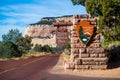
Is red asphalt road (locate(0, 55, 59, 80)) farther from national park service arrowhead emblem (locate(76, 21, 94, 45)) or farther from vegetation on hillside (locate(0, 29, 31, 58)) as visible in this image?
vegetation on hillside (locate(0, 29, 31, 58))

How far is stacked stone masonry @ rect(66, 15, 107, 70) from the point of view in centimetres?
2339

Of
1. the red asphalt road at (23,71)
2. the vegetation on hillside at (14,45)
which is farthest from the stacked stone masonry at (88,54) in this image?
the vegetation on hillside at (14,45)

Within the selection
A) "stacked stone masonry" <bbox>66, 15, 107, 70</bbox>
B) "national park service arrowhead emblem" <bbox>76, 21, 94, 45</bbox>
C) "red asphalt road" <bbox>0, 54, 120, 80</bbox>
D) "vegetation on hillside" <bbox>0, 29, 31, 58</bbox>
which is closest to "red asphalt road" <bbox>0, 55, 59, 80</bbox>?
"red asphalt road" <bbox>0, 54, 120, 80</bbox>

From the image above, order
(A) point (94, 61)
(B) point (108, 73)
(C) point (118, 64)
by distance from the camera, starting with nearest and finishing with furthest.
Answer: (B) point (108, 73) → (A) point (94, 61) → (C) point (118, 64)

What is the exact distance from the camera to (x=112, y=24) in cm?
2477

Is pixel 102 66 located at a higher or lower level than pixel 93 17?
lower

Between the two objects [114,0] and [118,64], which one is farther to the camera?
[118,64]

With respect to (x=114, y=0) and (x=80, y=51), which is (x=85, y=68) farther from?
(x=114, y=0)

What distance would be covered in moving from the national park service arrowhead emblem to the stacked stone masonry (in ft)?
0.82

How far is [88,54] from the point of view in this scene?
23812mm

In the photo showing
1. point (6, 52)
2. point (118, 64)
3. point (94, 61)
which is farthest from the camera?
point (6, 52)

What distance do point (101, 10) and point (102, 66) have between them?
381 centimetres

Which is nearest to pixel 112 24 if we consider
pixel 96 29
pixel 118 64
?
pixel 96 29

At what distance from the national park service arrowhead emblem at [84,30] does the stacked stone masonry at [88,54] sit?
0.25 metres
